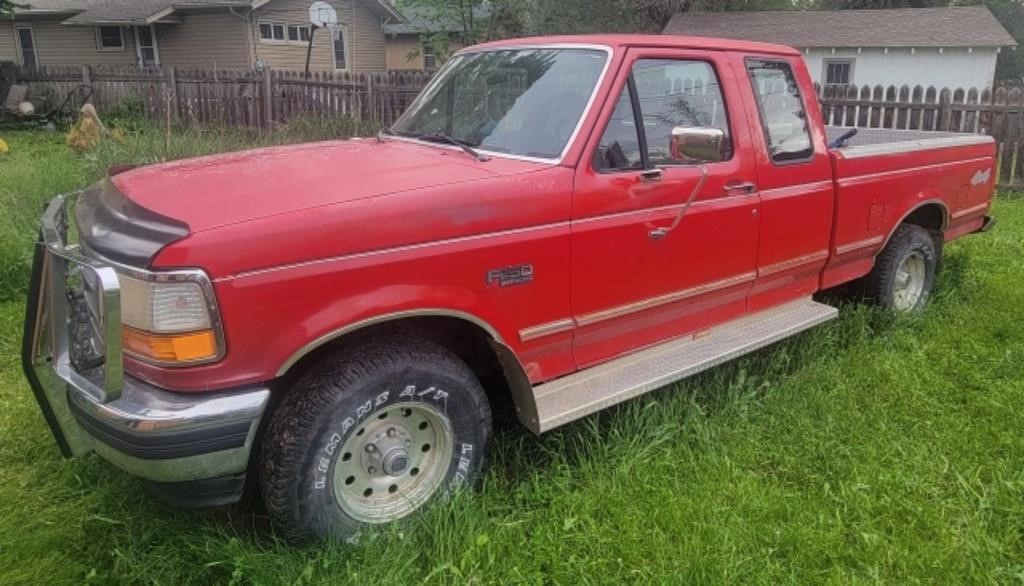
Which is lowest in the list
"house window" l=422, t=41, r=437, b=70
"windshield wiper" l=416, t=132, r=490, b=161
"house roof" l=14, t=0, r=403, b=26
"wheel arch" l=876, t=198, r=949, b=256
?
"wheel arch" l=876, t=198, r=949, b=256

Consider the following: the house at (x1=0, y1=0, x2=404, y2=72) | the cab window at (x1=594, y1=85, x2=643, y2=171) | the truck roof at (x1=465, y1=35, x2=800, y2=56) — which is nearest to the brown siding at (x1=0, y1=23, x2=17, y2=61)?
the house at (x1=0, y1=0, x2=404, y2=72)

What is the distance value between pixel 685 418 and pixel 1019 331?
9.23 ft

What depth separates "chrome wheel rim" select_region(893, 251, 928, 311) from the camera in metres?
5.62

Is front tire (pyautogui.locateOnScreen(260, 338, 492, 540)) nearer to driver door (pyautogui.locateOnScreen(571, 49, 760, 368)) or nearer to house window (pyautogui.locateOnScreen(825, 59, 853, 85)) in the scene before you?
driver door (pyautogui.locateOnScreen(571, 49, 760, 368))

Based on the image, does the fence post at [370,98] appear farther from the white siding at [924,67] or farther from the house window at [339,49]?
the house window at [339,49]

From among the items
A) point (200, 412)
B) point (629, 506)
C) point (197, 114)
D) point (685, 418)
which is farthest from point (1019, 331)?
point (197, 114)

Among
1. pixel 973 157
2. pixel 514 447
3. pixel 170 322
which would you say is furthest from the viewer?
pixel 973 157

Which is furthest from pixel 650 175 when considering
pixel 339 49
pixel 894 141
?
pixel 339 49

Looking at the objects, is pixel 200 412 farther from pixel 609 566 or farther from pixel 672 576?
pixel 672 576

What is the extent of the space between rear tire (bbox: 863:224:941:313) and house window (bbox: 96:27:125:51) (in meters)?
28.9

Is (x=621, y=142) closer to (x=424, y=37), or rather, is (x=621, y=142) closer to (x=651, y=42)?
(x=651, y=42)

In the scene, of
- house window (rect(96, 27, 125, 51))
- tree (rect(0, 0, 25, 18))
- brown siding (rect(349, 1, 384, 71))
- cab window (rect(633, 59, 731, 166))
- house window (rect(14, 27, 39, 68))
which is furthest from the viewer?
brown siding (rect(349, 1, 384, 71))

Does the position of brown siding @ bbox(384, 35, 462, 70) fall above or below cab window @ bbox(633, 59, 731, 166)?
above

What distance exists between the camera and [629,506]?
10.7ft
